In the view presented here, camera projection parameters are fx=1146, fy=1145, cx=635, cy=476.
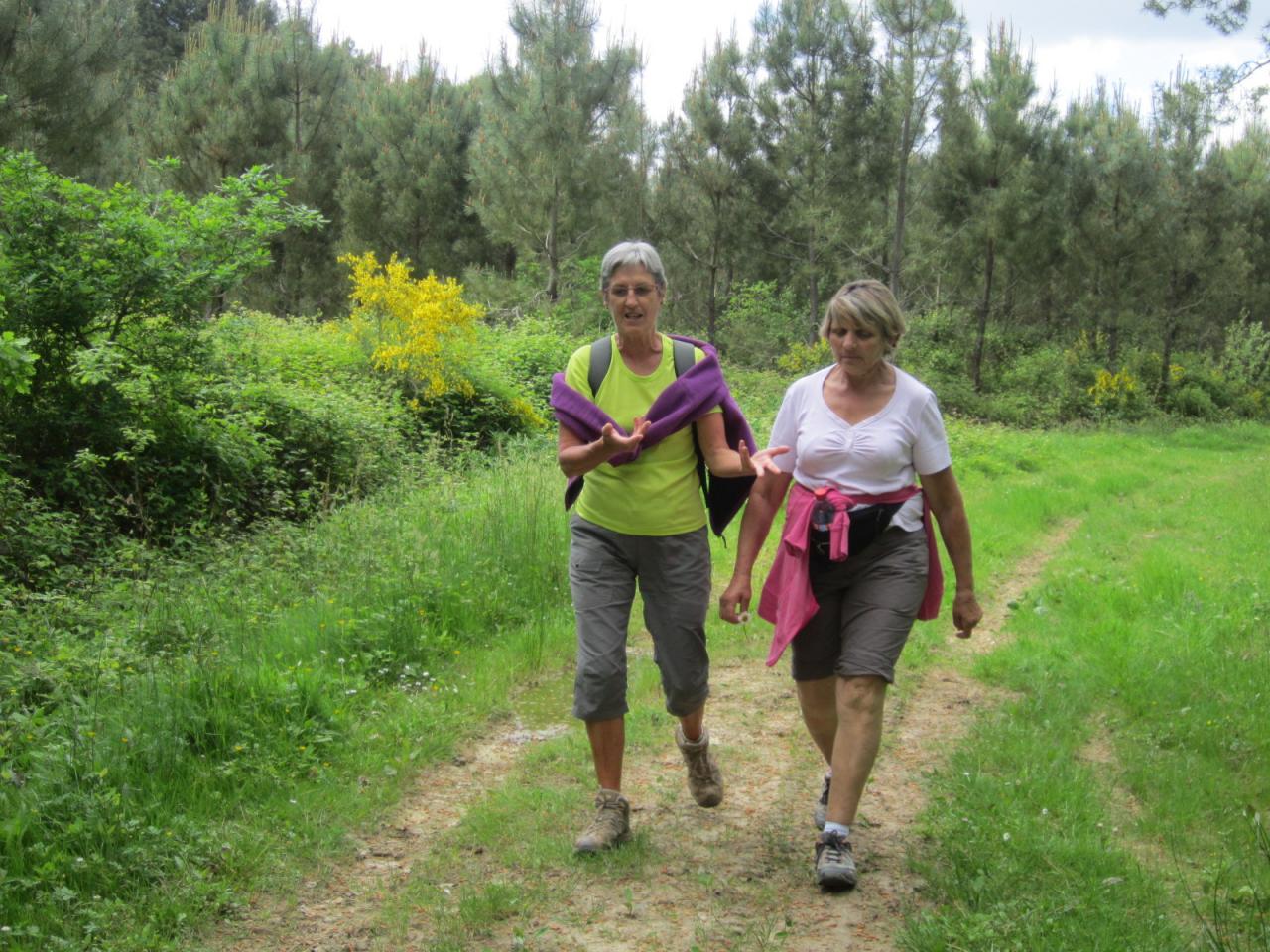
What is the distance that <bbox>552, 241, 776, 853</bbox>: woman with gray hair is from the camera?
12.9 ft

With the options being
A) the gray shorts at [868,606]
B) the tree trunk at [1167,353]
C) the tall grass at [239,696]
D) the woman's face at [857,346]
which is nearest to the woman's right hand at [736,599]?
the gray shorts at [868,606]

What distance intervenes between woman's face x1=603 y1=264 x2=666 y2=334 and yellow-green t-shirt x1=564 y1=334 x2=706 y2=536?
15 cm

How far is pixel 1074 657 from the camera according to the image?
6590mm

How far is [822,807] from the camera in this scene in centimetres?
421

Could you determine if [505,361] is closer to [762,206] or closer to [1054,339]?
[762,206]

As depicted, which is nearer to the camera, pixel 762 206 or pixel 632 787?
pixel 632 787

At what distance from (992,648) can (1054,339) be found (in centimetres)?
2759

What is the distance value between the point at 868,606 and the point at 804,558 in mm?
266

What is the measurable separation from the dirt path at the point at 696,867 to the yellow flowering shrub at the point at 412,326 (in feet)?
33.0

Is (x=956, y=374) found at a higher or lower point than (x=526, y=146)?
lower

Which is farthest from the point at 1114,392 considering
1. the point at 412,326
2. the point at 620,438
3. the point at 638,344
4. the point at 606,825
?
the point at 620,438

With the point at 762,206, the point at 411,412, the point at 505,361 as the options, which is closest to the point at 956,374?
the point at 762,206

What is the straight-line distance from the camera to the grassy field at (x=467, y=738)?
11.7 ft

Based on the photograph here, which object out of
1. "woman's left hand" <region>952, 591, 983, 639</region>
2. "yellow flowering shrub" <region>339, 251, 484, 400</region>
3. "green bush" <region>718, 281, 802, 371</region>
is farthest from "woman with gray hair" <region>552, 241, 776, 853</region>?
"green bush" <region>718, 281, 802, 371</region>
